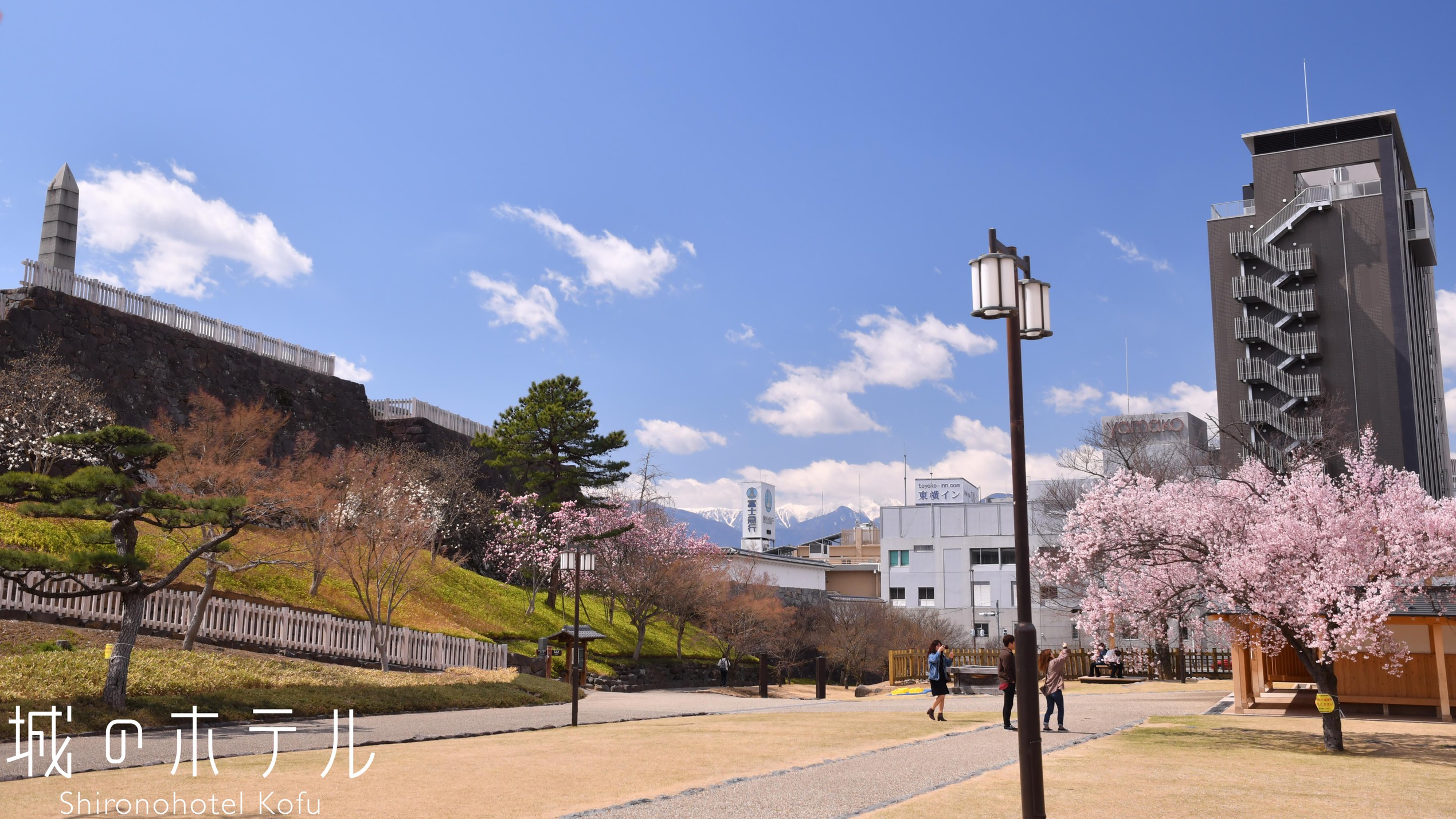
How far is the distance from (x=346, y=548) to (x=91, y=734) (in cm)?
1453

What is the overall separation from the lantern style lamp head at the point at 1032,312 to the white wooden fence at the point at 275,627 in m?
17.4

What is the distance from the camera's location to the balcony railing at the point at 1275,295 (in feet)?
172

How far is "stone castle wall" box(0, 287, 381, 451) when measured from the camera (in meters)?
29.0

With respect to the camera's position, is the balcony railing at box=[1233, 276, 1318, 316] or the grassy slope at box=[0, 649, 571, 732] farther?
the balcony railing at box=[1233, 276, 1318, 316]

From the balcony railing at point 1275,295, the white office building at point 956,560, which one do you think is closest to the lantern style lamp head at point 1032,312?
the balcony railing at point 1275,295

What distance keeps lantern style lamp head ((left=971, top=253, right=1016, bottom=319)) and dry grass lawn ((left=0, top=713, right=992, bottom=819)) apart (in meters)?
5.64

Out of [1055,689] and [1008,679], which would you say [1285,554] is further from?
[1008,679]

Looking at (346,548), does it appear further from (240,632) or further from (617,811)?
(617,811)

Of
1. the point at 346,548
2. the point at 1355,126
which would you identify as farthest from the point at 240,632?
the point at 1355,126

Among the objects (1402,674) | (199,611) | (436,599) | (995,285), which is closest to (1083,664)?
(1402,674)

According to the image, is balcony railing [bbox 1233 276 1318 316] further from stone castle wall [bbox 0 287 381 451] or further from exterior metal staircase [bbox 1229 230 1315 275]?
stone castle wall [bbox 0 287 381 451]

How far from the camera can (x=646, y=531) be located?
41.1m

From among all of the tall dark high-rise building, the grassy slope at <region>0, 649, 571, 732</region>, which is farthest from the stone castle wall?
the tall dark high-rise building

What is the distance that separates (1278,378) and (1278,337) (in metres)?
2.17
